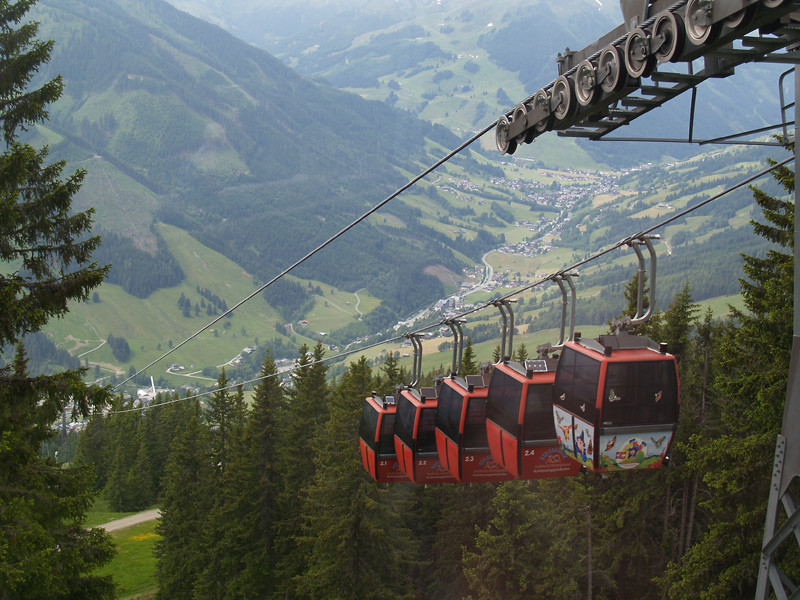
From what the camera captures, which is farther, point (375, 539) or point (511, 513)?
point (375, 539)

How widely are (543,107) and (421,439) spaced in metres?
12.5

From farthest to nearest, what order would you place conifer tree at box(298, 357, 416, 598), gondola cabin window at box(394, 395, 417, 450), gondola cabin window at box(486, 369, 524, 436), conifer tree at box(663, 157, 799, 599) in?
conifer tree at box(298, 357, 416, 598)
gondola cabin window at box(394, 395, 417, 450)
conifer tree at box(663, 157, 799, 599)
gondola cabin window at box(486, 369, 524, 436)

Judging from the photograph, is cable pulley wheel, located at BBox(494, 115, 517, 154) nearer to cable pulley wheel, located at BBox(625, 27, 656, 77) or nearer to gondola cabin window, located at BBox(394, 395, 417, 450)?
cable pulley wheel, located at BBox(625, 27, 656, 77)

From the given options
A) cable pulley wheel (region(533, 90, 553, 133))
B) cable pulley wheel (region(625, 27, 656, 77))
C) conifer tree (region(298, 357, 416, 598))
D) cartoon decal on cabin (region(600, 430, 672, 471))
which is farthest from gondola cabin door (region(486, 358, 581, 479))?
conifer tree (region(298, 357, 416, 598))

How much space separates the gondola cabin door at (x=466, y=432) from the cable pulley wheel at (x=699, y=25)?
38.0 ft

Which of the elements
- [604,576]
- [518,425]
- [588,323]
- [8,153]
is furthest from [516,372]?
[588,323]

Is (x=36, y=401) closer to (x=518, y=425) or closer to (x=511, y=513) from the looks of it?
(x=518, y=425)

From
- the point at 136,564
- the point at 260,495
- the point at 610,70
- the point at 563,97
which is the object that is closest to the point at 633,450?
the point at 563,97

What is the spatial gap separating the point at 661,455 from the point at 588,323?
190m

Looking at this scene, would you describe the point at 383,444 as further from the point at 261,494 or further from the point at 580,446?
the point at 261,494

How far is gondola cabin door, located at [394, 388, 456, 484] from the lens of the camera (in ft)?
65.2

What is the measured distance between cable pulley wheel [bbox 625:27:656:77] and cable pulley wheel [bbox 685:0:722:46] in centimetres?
56

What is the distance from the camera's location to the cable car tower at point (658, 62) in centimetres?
654

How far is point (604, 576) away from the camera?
2945 centimetres
